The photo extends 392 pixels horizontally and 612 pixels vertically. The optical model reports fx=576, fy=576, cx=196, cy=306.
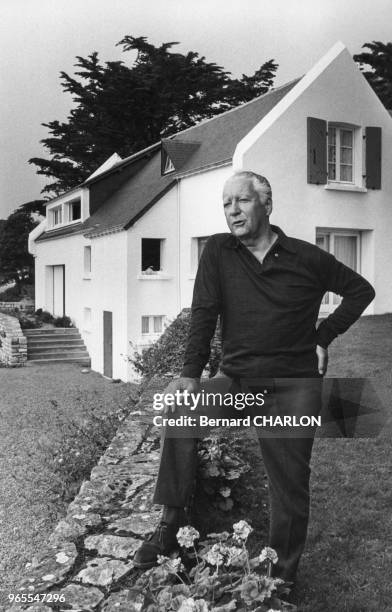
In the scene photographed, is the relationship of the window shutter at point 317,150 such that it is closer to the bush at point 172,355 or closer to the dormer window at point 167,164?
the dormer window at point 167,164

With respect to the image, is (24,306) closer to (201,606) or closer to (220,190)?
(220,190)

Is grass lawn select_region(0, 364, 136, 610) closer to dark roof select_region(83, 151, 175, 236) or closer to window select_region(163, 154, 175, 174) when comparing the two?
dark roof select_region(83, 151, 175, 236)

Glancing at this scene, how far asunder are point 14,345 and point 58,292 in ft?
8.16

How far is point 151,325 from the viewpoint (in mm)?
11203

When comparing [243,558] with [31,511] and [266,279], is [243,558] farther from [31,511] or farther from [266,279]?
[31,511]

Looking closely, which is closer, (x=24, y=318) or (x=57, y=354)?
(x=57, y=354)

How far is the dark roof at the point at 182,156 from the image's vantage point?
1045 centimetres

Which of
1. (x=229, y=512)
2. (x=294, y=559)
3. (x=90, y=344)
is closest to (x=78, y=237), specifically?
(x=90, y=344)

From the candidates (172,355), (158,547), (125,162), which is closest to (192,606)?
(158,547)

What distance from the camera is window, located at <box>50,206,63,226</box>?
16797 mm

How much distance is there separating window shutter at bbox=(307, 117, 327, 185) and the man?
812 cm

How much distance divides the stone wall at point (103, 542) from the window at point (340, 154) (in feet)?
26.8

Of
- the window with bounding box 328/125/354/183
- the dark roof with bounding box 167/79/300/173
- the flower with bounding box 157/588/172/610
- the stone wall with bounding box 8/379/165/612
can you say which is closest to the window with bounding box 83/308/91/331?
the dark roof with bounding box 167/79/300/173

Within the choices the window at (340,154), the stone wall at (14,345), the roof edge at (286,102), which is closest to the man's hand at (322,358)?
the roof edge at (286,102)
